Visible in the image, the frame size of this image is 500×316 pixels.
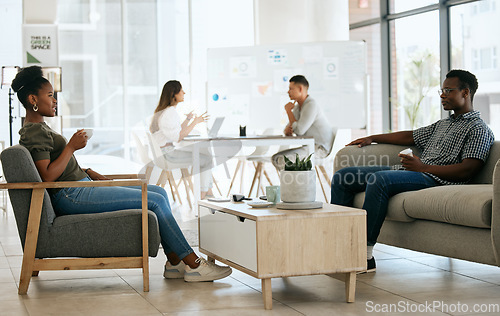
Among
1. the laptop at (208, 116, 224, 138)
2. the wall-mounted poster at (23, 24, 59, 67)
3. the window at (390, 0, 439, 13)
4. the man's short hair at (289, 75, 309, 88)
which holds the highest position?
the window at (390, 0, 439, 13)

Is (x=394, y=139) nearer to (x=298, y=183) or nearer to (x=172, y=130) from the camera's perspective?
(x=298, y=183)

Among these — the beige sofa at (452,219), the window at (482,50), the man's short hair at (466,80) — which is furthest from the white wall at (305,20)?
the beige sofa at (452,219)

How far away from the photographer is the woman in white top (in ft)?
20.3

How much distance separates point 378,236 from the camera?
11.7 ft

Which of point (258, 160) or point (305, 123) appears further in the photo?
point (258, 160)

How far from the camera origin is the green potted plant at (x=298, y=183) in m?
2.85

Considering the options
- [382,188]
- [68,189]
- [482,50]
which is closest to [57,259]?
[68,189]

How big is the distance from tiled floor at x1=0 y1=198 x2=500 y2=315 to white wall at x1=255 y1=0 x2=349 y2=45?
5.03m

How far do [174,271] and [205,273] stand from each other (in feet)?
0.65

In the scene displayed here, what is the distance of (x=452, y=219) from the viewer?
3008 millimetres

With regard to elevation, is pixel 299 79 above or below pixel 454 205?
above

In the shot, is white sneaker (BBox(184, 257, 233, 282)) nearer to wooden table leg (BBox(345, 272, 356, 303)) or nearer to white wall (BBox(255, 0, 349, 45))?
wooden table leg (BBox(345, 272, 356, 303))

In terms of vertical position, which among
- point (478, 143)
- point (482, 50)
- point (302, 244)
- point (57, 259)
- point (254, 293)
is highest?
point (482, 50)

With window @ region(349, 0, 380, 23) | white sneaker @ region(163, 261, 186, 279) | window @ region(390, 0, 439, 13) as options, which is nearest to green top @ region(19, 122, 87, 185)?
white sneaker @ region(163, 261, 186, 279)
